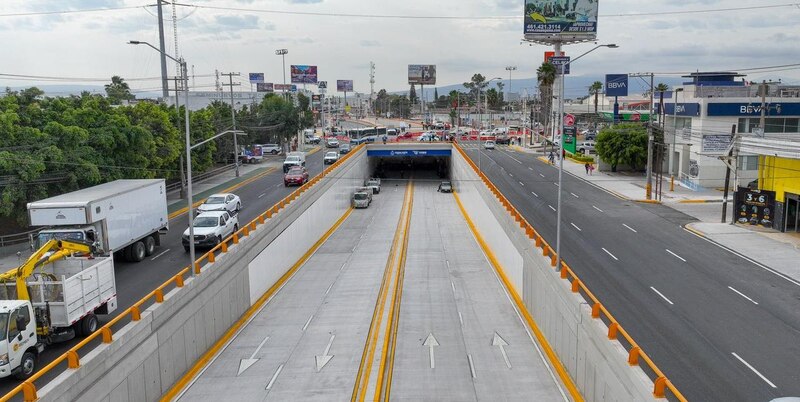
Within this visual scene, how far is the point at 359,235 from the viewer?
141 ft

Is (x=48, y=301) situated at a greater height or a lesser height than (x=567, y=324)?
greater

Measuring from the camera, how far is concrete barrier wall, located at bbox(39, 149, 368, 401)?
47.7ft

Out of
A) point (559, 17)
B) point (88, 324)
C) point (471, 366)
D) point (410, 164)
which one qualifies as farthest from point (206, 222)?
point (559, 17)

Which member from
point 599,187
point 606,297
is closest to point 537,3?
point 599,187

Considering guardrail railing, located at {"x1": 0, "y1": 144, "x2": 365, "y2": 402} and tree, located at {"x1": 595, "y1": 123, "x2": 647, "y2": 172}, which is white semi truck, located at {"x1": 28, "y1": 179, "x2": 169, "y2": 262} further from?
tree, located at {"x1": 595, "y1": 123, "x2": 647, "y2": 172}

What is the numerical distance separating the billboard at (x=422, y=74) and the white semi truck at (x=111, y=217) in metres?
94.9

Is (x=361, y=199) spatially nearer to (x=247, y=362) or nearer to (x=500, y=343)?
(x=500, y=343)

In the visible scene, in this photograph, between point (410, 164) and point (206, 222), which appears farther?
point (410, 164)

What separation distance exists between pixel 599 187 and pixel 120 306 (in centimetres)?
4597

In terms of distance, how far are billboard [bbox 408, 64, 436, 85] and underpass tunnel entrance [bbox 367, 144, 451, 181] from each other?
36.7 m

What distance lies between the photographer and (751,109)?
56.1m

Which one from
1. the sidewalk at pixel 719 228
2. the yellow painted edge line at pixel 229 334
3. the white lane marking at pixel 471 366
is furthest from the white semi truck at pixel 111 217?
the sidewalk at pixel 719 228

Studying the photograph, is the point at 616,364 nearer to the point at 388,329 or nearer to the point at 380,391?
the point at 380,391

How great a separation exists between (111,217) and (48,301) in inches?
386
